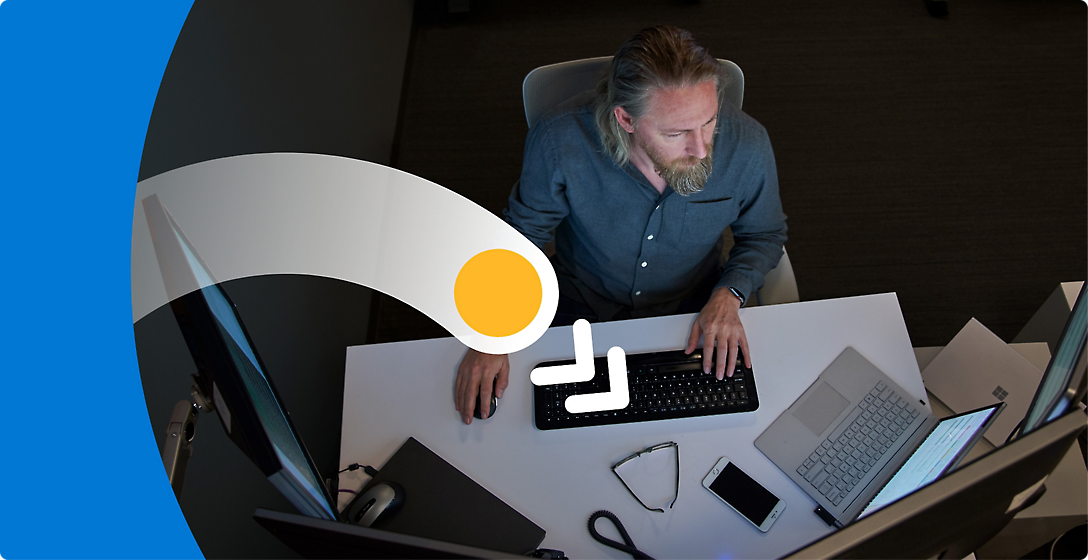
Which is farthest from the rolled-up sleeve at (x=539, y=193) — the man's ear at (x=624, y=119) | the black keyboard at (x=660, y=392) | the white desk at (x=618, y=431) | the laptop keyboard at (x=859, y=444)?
the laptop keyboard at (x=859, y=444)

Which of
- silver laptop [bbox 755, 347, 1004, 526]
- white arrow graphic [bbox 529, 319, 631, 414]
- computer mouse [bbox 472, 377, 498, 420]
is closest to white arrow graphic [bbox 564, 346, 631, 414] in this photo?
white arrow graphic [bbox 529, 319, 631, 414]

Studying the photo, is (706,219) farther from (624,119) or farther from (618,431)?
(618,431)

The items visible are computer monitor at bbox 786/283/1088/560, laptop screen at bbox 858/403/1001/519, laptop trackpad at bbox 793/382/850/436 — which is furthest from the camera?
laptop trackpad at bbox 793/382/850/436

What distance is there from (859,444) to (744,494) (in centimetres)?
25

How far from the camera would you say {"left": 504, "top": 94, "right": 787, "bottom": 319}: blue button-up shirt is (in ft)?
4.77

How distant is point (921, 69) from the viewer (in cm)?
280

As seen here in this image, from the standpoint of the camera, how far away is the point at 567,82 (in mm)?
1530

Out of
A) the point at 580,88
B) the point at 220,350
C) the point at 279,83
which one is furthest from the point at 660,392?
the point at 279,83

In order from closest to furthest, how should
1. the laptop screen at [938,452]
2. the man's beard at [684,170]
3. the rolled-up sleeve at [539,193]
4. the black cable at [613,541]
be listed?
the laptop screen at [938,452], the black cable at [613,541], the man's beard at [684,170], the rolled-up sleeve at [539,193]

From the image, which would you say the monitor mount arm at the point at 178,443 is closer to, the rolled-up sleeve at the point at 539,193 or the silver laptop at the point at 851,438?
the rolled-up sleeve at the point at 539,193

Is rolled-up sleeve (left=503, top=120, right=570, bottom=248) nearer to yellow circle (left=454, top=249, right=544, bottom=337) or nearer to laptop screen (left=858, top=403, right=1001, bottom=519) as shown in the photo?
yellow circle (left=454, top=249, right=544, bottom=337)

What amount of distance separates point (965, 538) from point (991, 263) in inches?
71.1

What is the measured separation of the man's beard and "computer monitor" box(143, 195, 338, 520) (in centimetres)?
90

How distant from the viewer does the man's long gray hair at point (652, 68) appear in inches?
51.4
